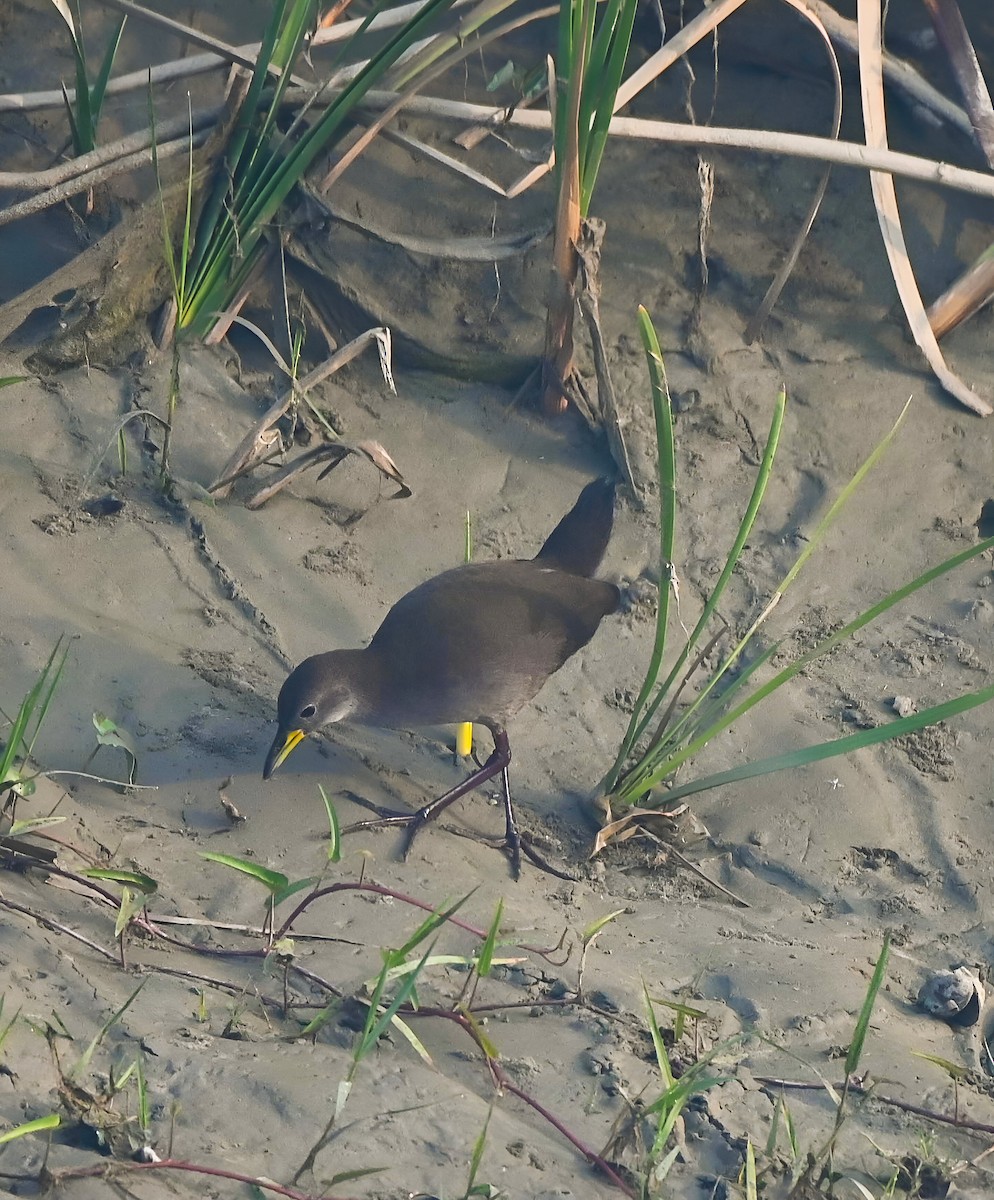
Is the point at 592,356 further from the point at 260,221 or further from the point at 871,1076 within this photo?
the point at 871,1076

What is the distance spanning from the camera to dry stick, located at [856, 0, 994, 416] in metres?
4.93

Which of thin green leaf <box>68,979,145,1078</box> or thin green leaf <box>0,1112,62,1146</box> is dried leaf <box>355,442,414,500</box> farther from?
thin green leaf <box>0,1112,62,1146</box>

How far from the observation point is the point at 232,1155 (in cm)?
211

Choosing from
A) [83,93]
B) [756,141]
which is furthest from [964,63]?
[83,93]

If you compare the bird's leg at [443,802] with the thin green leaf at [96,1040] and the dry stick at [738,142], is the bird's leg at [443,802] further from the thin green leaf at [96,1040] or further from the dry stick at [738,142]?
the dry stick at [738,142]

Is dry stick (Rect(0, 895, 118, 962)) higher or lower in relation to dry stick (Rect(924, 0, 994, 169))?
lower

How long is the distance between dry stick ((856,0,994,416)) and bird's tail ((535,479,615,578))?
172 centimetres

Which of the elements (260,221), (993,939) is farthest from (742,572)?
(260,221)

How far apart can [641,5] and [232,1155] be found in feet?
15.0

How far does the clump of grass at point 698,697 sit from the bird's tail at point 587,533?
0.48m

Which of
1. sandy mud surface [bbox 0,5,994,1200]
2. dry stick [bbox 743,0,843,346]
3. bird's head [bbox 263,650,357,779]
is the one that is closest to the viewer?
sandy mud surface [bbox 0,5,994,1200]

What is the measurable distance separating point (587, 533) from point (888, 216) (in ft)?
6.40

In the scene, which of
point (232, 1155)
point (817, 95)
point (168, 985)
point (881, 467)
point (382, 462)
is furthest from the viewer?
point (817, 95)

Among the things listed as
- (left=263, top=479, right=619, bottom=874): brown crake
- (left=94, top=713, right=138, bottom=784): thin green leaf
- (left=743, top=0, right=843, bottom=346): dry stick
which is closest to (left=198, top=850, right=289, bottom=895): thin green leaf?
(left=94, top=713, right=138, bottom=784): thin green leaf
